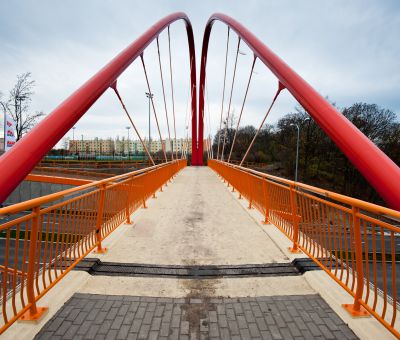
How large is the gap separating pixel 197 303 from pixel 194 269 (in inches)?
31.3

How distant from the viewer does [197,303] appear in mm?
2854

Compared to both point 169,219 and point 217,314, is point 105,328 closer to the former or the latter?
point 217,314

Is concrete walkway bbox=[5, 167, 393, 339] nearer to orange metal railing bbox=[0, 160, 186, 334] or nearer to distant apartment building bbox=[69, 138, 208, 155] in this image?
orange metal railing bbox=[0, 160, 186, 334]

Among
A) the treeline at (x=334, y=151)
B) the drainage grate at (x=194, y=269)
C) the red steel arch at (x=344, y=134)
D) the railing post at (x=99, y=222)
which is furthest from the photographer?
the treeline at (x=334, y=151)

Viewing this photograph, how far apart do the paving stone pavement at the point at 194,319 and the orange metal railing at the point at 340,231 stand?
443 millimetres

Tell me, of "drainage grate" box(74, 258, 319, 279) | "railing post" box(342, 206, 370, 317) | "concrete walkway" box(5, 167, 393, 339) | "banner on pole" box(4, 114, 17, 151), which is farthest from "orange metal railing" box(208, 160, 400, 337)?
"banner on pole" box(4, 114, 17, 151)

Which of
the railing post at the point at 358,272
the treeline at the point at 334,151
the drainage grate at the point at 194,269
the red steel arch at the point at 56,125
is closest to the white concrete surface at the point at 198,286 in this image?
the drainage grate at the point at 194,269

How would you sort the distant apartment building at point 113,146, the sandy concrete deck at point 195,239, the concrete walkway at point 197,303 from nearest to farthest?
the concrete walkway at point 197,303
the sandy concrete deck at point 195,239
the distant apartment building at point 113,146

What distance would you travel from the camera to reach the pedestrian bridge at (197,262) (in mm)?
2459

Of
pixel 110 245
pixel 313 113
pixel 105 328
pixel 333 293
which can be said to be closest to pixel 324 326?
pixel 333 293

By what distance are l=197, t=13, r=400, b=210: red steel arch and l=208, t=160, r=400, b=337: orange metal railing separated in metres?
0.54

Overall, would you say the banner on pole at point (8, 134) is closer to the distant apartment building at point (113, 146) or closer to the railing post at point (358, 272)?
the railing post at point (358, 272)

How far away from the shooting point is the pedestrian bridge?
2459mm

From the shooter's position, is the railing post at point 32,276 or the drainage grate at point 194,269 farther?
the drainage grate at point 194,269
